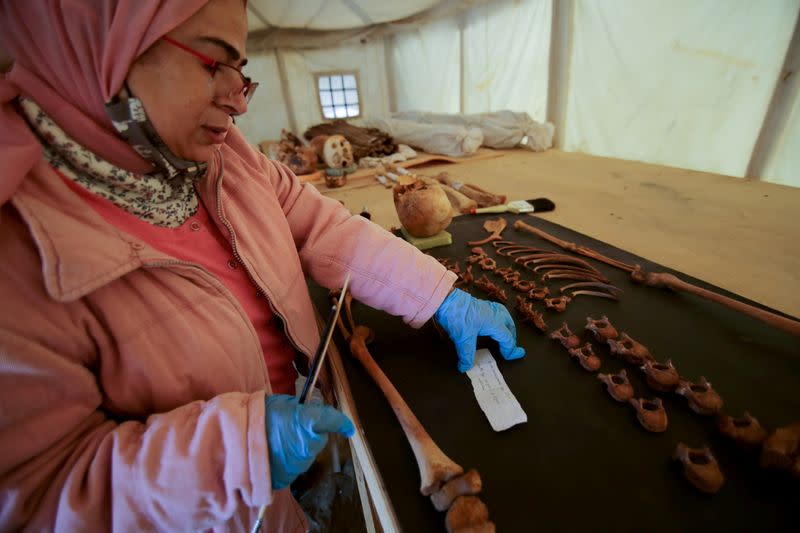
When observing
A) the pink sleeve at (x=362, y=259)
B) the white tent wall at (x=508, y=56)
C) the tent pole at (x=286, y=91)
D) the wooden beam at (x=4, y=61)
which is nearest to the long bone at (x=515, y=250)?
the pink sleeve at (x=362, y=259)

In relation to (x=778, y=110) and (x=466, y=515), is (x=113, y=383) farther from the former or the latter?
(x=778, y=110)

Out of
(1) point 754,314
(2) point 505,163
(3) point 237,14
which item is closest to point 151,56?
(3) point 237,14

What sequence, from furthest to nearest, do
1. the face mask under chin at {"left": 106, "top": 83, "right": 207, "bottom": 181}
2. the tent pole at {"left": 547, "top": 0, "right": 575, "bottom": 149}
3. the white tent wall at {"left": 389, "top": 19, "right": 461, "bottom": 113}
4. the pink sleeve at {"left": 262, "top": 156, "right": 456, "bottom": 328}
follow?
the white tent wall at {"left": 389, "top": 19, "right": 461, "bottom": 113} < the tent pole at {"left": 547, "top": 0, "right": 575, "bottom": 149} < the pink sleeve at {"left": 262, "top": 156, "right": 456, "bottom": 328} < the face mask under chin at {"left": 106, "top": 83, "right": 207, "bottom": 181}

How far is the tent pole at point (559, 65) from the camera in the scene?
155 inches

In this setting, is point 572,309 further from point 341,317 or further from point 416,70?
point 416,70

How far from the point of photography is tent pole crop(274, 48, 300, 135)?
8359mm

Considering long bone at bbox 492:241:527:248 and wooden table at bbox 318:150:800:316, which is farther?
long bone at bbox 492:241:527:248

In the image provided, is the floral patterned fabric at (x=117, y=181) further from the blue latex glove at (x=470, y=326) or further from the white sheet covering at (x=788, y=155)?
the white sheet covering at (x=788, y=155)

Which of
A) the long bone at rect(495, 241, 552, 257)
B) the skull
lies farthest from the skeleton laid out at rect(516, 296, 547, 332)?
the skull

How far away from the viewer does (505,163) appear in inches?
143

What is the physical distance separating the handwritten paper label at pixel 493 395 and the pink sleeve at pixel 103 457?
0.57 m

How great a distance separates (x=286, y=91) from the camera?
871cm

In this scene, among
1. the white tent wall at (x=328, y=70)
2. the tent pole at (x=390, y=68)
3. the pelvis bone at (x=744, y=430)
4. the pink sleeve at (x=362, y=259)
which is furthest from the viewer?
the tent pole at (x=390, y=68)

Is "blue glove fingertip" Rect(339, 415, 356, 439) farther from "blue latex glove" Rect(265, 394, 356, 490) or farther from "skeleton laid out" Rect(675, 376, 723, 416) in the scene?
"skeleton laid out" Rect(675, 376, 723, 416)
